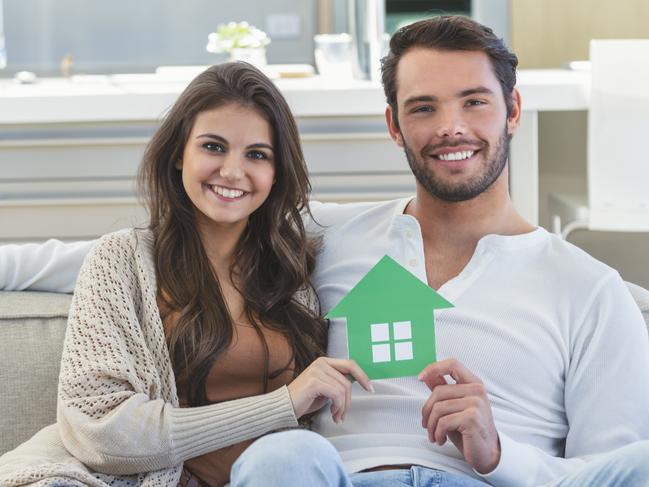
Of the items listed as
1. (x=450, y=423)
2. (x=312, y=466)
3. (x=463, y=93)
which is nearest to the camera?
(x=312, y=466)

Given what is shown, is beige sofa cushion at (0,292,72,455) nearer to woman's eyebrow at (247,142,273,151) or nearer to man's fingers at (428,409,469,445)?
woman's eyebrow at (247,142,273,151)

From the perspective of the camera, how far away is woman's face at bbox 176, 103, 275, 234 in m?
1.59

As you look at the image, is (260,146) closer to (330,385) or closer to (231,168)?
(231,168)

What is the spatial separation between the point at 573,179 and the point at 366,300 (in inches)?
93.4

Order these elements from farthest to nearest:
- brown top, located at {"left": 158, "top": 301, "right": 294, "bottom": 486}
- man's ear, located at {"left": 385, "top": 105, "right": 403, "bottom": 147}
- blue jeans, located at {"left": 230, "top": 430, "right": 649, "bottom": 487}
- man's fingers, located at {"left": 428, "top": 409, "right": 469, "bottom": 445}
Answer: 1. man's ear, located at {"left": 385, "top": 105, "right": 403, "bottom": 147}
2. brown top, located at {"left": 158, "top": 301, "right": 294, "bottom": 486}
3. man's fingers, located at {"left": 428, "top": 409, "right": 469, "bottom": 445}
4. blue jeans, located at {"left": 230, "top": 430, "right": 649, "bottom": 487}

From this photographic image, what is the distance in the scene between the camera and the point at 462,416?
4.42 ft

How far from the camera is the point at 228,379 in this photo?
1567 mm

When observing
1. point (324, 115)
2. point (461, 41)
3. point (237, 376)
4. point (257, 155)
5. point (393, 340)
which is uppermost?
point (461, 41)

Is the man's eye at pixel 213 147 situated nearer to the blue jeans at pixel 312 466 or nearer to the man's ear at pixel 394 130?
the man's ear at pixel 394 130

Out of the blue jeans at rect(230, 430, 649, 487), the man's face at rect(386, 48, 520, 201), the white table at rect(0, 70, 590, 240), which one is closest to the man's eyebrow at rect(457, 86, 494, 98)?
the man's face at rect(386, 48, 520, 201)

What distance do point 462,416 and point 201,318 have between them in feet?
1.45

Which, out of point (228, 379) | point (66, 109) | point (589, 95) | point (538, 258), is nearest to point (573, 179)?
point (589, 95)

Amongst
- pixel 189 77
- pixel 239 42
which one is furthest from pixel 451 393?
pixel 239 42

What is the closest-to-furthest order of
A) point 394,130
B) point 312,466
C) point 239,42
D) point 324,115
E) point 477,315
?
point 312,466, point 477,315, point 394,130, point 324,115, point 239,42
